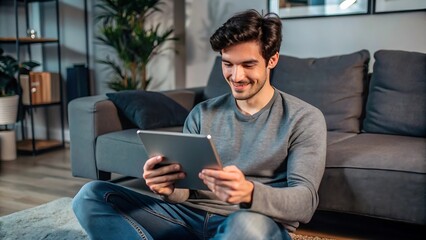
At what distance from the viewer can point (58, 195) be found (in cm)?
256

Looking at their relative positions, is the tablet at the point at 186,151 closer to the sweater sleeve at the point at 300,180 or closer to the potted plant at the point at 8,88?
the sweater sleeve at the point at 300,180

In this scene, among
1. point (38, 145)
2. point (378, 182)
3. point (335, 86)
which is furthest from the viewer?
point (38, 145)

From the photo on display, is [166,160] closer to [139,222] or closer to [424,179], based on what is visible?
[139,222]

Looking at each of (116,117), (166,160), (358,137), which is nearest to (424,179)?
(358,137)

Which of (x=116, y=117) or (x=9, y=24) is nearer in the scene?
(x=116, y=117)

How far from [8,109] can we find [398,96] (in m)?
2.66

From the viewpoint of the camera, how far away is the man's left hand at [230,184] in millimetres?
1063

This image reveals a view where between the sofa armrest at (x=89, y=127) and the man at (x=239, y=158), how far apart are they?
107cm

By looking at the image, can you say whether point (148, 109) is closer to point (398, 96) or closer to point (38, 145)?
point (398, 96)

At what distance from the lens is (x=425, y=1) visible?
2.54 m

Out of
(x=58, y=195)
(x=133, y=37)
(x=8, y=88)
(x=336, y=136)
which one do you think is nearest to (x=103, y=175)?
(x=58, y=195)

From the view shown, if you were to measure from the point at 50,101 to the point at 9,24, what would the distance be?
33.8 inches

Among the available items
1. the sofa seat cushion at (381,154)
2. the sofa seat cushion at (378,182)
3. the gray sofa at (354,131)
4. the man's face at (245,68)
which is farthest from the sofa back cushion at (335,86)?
the man's face at (245,68)

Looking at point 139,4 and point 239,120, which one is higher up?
point 139,4
